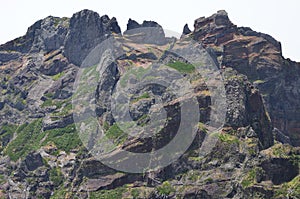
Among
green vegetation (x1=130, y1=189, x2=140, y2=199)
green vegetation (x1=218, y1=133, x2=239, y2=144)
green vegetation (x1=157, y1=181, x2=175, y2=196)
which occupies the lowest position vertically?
green vegetation (x1=130, y1=189, x2=140, y2=199)

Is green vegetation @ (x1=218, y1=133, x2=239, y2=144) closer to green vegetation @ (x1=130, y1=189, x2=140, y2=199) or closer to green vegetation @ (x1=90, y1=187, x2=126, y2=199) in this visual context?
green vegetation @ (x1=130, y1=189, x2=140, y2=199)

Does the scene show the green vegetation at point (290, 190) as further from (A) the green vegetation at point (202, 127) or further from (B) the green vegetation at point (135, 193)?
(B) the green vegetation at point (135, 193)

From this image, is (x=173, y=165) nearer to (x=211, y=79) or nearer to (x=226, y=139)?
(x=226, y=139)

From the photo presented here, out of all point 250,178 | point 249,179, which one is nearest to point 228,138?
point 250,178

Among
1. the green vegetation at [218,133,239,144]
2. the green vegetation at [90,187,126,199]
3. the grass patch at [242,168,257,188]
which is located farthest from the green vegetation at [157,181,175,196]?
the grass patch at [242,168,257,188]

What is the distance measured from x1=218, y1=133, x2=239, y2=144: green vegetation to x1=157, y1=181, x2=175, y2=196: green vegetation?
66.1 feet

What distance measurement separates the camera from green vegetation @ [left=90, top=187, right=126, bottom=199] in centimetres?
17488

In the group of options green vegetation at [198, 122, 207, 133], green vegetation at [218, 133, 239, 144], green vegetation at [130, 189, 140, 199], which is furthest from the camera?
green vegetation at [198, 122, 207, 133]

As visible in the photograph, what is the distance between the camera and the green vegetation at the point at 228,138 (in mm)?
169500

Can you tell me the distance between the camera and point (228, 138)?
172 metres

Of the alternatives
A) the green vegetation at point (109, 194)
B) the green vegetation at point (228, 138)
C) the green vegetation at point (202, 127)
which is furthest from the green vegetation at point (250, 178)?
the green vegetation at point (109, 194)

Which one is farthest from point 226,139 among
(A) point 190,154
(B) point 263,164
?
(B) point 263,164

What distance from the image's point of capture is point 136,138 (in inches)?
7219

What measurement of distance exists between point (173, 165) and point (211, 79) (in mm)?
40679
